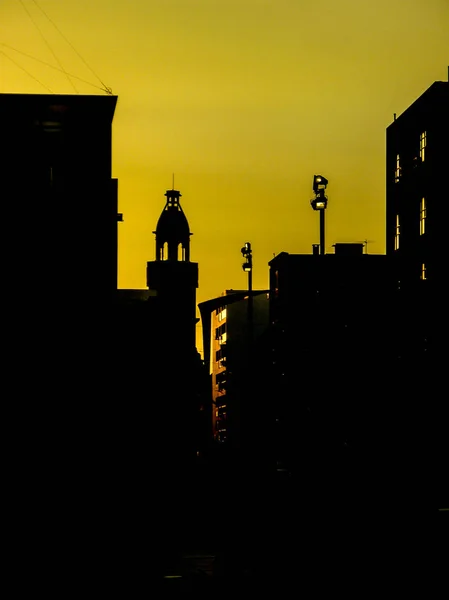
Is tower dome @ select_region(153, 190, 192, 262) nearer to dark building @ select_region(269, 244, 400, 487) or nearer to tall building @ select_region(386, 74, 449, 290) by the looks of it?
dark building @ select_region(269, 244, 400, 487)

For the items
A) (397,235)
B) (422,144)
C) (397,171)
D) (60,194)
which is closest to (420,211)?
(422,144)

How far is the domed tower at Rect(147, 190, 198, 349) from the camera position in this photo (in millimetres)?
116312

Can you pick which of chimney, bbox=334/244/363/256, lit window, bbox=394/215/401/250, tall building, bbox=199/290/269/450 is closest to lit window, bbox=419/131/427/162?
lit window, bbox=394/215/401/250

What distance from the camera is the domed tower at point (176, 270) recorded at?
116312 millimetres

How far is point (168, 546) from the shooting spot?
41.9 metres

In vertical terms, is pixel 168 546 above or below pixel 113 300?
below

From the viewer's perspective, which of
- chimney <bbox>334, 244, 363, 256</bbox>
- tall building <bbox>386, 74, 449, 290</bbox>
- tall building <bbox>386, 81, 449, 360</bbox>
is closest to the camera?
tall building <bbox>386, 74, 449, 290</bbox>

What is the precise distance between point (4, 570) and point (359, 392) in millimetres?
45110

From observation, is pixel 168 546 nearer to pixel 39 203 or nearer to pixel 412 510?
pixel 412 510

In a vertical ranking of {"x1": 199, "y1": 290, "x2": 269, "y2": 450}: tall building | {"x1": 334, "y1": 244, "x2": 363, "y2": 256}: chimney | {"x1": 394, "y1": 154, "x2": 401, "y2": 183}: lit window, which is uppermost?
{"x1": 394, "y1": 154, "x2": 401, "y2": 183}: lit window

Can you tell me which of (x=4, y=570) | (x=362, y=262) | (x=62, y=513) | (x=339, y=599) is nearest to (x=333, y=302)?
(x=362, y=262)

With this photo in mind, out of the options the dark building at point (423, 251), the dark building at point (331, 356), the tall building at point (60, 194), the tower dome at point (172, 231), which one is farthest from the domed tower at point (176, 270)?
the tall building at point (60, 194)

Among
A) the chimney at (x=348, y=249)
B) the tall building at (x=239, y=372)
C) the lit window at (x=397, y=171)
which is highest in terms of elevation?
the lit window at (x=397, y=171)

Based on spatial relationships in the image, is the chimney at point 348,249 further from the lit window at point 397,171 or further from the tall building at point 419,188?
the lit window at point 397,171
